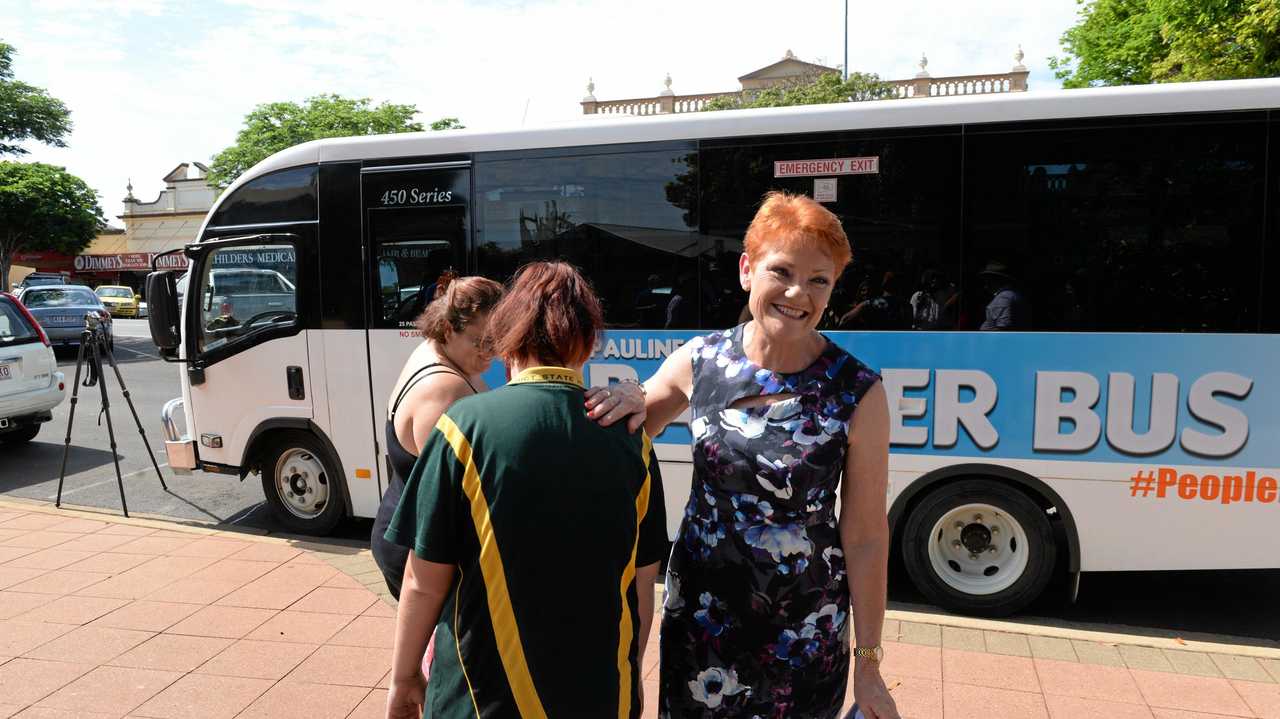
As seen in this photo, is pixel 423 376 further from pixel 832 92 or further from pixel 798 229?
pixel 832 92

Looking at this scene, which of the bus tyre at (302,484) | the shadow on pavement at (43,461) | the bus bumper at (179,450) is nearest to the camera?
the bus tyre at (302,484)

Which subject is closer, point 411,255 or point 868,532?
point 868,532

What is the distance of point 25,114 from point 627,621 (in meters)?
36.1

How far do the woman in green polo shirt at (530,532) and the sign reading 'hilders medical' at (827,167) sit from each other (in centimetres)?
352

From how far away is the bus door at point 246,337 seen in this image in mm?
6289

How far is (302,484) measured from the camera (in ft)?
21.9

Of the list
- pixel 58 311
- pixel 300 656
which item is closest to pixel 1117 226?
pixel 300 656

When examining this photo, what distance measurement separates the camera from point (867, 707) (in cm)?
212

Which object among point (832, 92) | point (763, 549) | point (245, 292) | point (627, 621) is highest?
point (832, 92)

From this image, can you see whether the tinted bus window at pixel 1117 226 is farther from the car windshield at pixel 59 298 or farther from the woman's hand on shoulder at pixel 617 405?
the car windshield at pixel 59 298

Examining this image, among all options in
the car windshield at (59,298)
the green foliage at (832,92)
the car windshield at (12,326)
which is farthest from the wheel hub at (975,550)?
the green foliage at (832,92)

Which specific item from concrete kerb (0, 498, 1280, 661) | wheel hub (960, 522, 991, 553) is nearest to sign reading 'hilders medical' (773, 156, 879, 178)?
wheel hub (960, 522, 991, 553)

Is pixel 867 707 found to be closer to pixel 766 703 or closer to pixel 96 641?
pixel 766 703

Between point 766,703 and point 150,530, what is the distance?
5.97 meters
